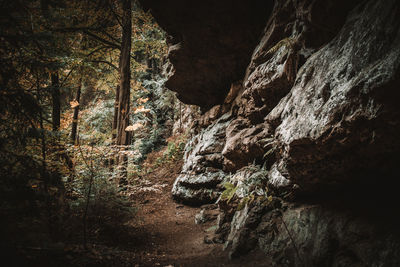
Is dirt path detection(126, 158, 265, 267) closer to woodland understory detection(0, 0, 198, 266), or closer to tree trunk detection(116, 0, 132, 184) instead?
woodland understory detection(0, 0, 198, 266)

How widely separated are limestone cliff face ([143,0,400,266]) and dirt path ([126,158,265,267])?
0.52 meters

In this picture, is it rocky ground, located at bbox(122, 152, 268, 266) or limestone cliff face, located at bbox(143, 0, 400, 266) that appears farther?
rocky ground, located at bbox(122, 152, 268, 266)

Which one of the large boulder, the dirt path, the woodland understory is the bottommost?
the dirt path

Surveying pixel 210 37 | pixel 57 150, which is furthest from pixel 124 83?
pixel 210 37

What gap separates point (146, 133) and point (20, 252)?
15.7 meters

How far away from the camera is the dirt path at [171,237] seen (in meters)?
4.16

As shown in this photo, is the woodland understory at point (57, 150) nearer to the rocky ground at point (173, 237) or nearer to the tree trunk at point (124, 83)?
the tree trunk at point (124, 83)

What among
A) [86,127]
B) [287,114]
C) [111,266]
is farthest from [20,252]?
[86,127]

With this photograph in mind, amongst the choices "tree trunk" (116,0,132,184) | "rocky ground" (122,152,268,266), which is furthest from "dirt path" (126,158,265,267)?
"tree trunk" (116,0,132,184)

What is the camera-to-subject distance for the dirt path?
13.6 ft

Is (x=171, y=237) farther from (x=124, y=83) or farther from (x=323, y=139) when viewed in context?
(x=124, y=83)

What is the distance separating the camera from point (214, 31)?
767 cm

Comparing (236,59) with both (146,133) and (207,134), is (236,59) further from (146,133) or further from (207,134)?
(146,133)

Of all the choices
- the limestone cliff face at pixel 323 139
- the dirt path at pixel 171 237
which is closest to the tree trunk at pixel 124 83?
the dirt path at pixel 171 237
